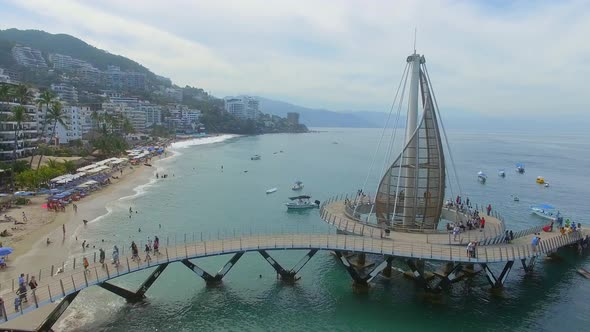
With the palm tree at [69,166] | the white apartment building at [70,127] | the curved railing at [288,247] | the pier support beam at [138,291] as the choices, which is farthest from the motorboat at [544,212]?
the white apartment building at [70,127]

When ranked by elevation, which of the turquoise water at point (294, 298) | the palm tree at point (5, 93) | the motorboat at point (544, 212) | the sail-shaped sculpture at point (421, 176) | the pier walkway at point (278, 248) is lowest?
the turquoise water at point (294, 298)

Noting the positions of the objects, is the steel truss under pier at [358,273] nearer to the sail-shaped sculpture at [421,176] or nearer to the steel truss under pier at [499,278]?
the sail-shaped sculpture at [421,176]

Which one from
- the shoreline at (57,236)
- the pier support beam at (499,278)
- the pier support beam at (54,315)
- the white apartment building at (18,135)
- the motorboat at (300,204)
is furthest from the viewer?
the white apartment building at (18,135)

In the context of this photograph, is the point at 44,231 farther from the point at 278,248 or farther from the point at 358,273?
the point at 358,273

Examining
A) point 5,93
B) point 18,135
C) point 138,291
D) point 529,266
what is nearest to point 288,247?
point 138,291

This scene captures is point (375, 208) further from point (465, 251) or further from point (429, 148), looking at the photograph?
point (465, 251)
